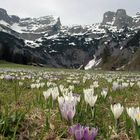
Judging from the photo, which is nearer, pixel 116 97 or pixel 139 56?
pixel 116 97

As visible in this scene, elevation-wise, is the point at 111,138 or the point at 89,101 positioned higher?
the point at 89,101

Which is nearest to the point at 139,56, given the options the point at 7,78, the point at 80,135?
the point at 7,78

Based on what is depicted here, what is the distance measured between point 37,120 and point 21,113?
1.06 feet

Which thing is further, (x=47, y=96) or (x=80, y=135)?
(x=47, y=96)

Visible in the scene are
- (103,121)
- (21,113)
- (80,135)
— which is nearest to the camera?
(80,135)

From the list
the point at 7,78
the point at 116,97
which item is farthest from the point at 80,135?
the point at 7,78

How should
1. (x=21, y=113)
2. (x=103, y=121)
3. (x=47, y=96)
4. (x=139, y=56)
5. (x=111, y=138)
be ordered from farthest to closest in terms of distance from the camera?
(x=139, y=56) → (x=47, y=96) → (x=103, y=121) → (x=21, y=113) → (x=111, y=138)

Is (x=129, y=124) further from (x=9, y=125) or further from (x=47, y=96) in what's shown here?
(x=47, y=96)

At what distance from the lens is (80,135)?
3346 millimetres

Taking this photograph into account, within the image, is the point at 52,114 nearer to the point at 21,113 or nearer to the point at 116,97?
the point at 21,113

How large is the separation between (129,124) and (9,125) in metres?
1.55

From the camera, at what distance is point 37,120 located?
18.1ft

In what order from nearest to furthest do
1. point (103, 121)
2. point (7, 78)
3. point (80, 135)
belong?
point (80, 135)
point (103, 121)
point (7, 78)

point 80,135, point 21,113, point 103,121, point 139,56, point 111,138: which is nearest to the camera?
point 80,135
